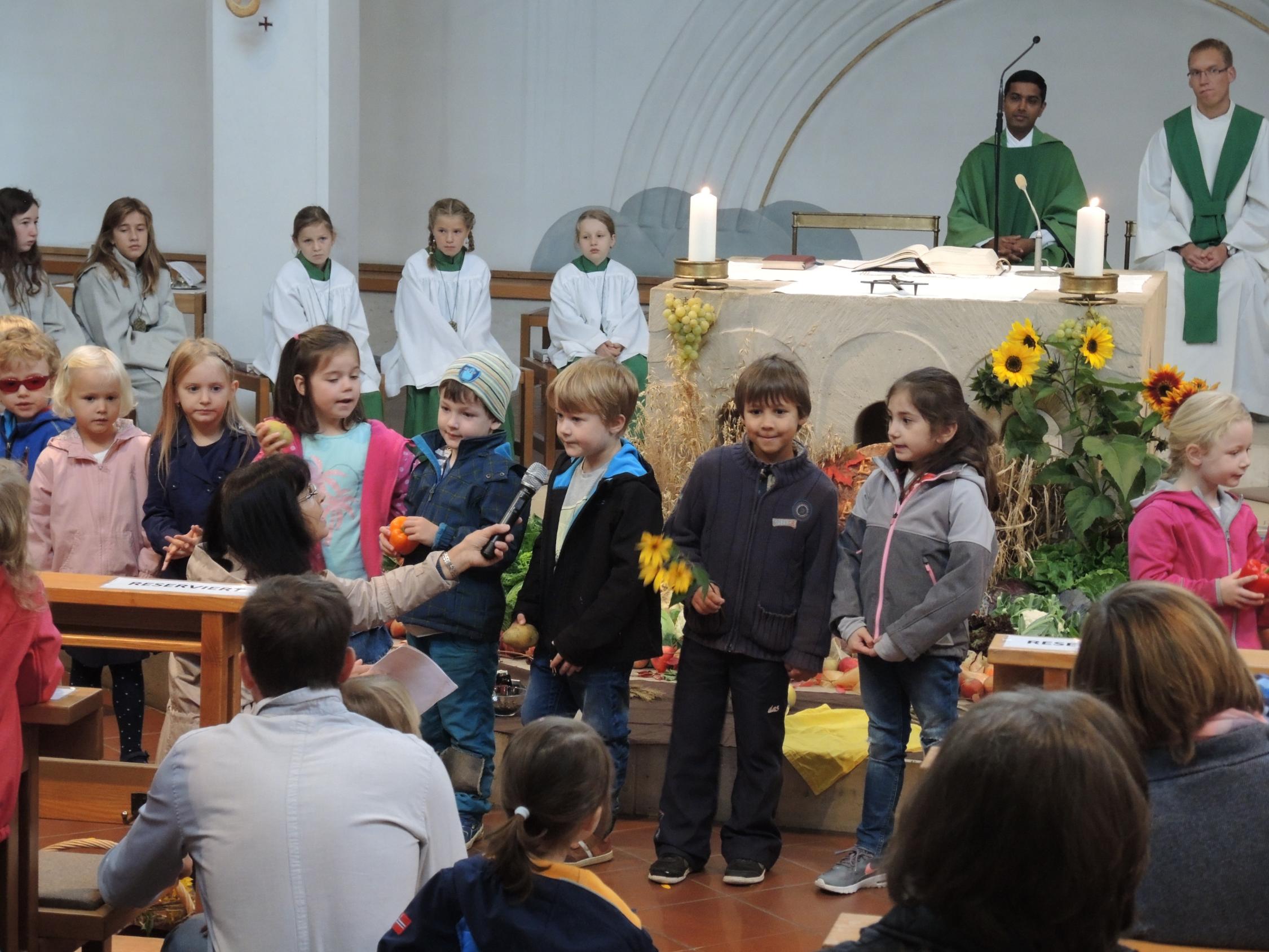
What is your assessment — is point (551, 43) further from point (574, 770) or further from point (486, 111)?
point (574, 770)

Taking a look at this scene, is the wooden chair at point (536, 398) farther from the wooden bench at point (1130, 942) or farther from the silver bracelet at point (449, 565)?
the wooden bench at point (1130, 942)

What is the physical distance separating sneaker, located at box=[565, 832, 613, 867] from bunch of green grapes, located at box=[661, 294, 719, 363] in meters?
1.72

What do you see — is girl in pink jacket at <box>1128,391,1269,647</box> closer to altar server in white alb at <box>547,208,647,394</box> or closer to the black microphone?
the black microphone

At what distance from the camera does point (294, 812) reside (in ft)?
6.79

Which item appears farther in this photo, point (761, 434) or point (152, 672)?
point (152, 672)

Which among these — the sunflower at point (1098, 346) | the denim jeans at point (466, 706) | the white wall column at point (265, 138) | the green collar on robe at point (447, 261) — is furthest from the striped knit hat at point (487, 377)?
the white wall column at point (265, 138)

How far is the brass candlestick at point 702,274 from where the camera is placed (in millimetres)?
4980

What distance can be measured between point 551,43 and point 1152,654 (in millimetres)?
8058

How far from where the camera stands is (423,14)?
943cm

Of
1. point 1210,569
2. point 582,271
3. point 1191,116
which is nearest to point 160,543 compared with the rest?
point 1210,569

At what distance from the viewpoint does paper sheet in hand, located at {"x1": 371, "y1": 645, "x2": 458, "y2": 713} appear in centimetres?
291

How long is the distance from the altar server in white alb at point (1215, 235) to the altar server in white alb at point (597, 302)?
2.55 metres

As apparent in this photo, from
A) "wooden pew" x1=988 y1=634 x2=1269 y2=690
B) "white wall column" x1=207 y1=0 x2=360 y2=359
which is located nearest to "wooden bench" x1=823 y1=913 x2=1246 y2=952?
"wooden pew" x1=988 y1=634 x2=1269 y2=690

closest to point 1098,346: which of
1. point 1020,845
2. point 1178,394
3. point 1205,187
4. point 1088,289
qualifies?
point 1088,289
